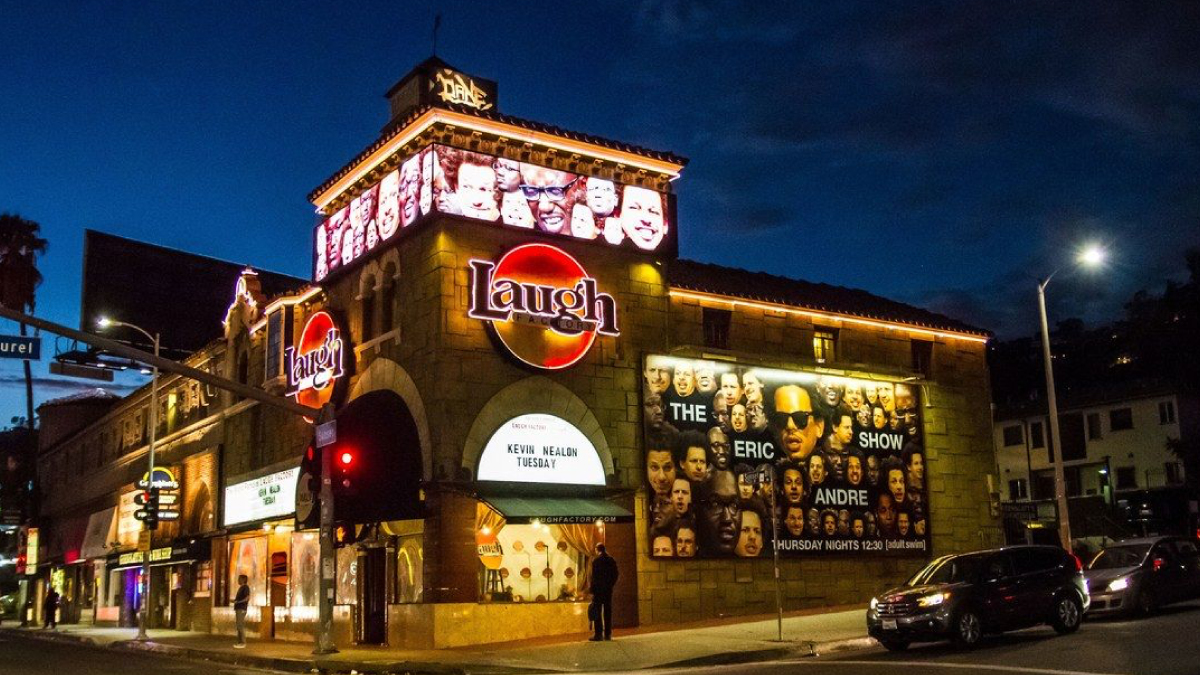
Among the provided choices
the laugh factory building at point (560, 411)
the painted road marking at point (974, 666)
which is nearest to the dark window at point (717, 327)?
the laugh factory building at point (560, 411)

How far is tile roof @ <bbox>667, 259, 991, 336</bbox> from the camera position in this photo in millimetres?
31500

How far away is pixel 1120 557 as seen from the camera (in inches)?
933

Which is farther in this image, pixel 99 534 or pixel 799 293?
pixel 99 534

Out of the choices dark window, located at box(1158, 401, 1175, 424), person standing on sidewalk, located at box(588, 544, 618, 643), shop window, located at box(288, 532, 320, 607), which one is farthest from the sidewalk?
dark window, located at box(1158, 401, 1175, 424)

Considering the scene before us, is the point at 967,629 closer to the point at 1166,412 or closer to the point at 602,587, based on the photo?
the point at 602,587

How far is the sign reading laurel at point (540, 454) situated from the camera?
25.8 m

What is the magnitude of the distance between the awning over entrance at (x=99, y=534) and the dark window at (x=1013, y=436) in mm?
47500

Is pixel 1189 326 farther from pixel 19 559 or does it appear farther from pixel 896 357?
pixel 19 559

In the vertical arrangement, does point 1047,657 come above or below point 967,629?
below

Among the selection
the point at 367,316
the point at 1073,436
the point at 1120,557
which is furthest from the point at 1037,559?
the point at 1073,436

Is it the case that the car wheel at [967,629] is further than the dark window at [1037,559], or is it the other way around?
the dark window at [1037,559]

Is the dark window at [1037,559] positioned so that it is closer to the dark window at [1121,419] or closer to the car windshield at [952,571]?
the car windshield at [952,571]

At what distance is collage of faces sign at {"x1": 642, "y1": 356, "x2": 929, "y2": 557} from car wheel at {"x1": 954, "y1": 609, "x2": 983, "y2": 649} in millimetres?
8530

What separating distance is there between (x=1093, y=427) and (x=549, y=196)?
146 feet
